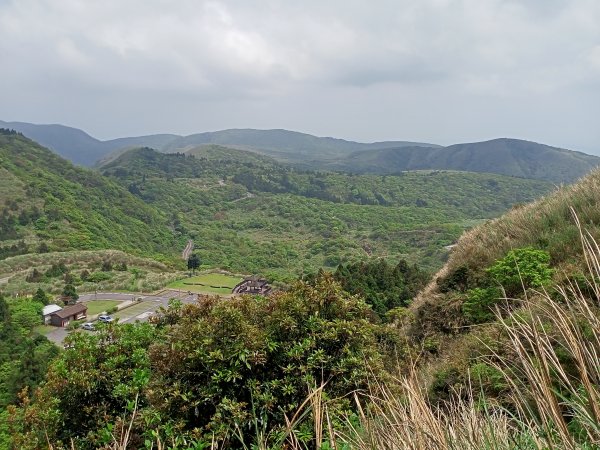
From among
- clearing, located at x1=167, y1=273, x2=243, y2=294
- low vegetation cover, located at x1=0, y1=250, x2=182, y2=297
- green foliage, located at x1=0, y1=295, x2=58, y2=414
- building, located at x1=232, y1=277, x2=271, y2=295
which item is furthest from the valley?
building, located at x1=232, y1=277, x2=271, y2=295

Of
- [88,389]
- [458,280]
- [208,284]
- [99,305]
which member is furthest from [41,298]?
[458,280]

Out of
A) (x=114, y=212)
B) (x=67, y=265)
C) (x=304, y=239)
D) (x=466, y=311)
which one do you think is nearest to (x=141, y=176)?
(x=114, y=212)

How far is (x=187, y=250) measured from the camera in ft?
291

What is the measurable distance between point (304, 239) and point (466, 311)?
293ft

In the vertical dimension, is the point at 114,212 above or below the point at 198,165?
below

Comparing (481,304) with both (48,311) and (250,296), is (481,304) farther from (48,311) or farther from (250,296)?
(48,311)

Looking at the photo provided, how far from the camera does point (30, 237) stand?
222ft

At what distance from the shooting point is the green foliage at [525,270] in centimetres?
603

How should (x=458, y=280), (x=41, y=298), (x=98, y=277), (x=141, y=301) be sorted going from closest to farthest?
(x=458, y=280) → (x=41, y=298) → (x=141, y=301) → (x=98, y=277)

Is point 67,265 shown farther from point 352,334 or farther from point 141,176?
point 141,176

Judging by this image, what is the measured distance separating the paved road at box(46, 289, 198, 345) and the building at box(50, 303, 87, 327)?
943 millimetres

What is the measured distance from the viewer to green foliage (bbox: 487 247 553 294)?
6031 mm

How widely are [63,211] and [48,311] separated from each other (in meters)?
43.4

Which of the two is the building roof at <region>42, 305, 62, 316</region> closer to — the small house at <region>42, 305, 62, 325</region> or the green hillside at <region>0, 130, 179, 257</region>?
the small house at <region>42, 305, 62, 325</region>
